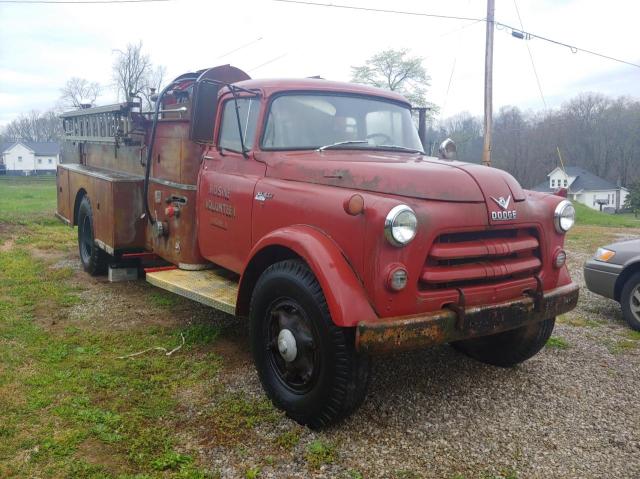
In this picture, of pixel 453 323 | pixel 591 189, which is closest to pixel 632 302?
pixel 453 323

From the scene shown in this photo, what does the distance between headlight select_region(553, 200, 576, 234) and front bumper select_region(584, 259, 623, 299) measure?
2.42m

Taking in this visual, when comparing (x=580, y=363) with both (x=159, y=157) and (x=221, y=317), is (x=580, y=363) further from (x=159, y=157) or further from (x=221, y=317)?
(x=159, y=157)

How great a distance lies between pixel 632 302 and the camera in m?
5.65

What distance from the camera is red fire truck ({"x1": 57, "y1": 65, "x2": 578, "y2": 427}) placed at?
310 cm

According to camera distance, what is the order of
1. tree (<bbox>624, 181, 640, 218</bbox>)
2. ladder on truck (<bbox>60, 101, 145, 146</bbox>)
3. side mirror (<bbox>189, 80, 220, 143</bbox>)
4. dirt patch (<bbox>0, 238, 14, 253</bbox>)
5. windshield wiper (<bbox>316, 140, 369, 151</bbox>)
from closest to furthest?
windshield wiper (<bbox>316, 140, 369, 151</bbox>), side mirror (<bbox>189, 80, 220, 143</bbox>), ladder on truck (<bbox>60, 101, 145, 146</bbox>), dirt patch (<bbox>0, 238, 14, 253</bbox>), tree (<bbox>624, 181, 640, 218</bbox>)

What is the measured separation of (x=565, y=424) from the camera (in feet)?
11.6

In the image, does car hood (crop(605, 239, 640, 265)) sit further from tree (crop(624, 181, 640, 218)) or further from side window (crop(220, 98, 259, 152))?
tree (crop(624, 181, 640, 218))

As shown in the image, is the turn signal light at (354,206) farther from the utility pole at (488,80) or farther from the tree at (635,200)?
the tree at (635,200)

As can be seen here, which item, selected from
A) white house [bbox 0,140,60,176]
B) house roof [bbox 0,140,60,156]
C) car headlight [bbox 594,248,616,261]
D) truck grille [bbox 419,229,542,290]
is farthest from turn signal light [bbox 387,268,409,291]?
white house [bbox 0,140,60,176]

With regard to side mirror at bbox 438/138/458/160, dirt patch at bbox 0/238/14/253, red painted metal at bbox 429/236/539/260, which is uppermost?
side mirror at bbox 438/138/458/160

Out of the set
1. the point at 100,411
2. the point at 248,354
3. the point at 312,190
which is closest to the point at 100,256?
the point at 248,354

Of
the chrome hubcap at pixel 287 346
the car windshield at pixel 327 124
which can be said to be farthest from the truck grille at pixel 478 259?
the car windshield at pixel 327 124

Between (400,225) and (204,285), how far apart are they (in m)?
2.23

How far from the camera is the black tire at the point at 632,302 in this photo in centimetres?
560
